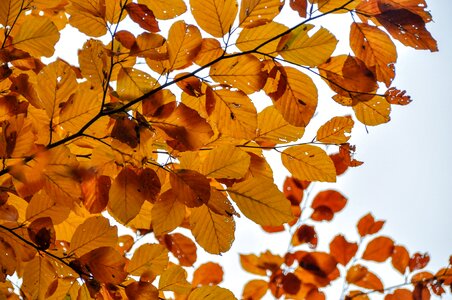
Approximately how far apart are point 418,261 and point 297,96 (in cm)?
147

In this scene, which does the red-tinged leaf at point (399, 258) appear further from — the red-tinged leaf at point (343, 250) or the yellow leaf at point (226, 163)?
the yellow leaf at point (226, 163)

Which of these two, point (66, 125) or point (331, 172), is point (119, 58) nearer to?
point (66, 125)

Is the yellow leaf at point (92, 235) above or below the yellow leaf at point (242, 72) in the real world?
below

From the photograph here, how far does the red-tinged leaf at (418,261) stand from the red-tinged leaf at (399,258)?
3 cm

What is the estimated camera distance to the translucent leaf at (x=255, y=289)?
2.01 m

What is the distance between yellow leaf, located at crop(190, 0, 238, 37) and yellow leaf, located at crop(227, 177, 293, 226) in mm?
248

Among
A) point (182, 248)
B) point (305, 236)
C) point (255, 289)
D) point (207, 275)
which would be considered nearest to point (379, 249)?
point (305, 236)

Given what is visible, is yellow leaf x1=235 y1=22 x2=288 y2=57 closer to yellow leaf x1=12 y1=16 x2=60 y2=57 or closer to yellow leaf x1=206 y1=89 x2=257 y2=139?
yellow leaf x1=206 y1=89 x2=257 y2=139

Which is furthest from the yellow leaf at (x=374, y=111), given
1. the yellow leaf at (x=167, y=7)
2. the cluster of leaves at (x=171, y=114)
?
the yellow leaf at (x=167, y=7)

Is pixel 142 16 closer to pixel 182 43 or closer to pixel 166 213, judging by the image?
pixel 182 43

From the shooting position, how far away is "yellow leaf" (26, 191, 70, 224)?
2.76 ft

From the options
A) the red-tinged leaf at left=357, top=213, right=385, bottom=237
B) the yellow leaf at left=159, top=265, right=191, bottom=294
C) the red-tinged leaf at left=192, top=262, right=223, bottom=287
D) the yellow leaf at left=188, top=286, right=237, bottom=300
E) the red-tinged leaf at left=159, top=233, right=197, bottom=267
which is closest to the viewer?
the yellow leaf at left=188, top=286, right=237, bottom=300

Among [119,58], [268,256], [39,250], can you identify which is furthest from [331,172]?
[268,256]

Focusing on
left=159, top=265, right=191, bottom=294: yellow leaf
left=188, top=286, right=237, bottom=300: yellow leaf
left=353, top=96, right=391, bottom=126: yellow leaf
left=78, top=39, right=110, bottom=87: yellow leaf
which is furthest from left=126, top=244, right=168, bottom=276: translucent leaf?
left=353, top=96, right=391, bottom=126: yellow leaf
